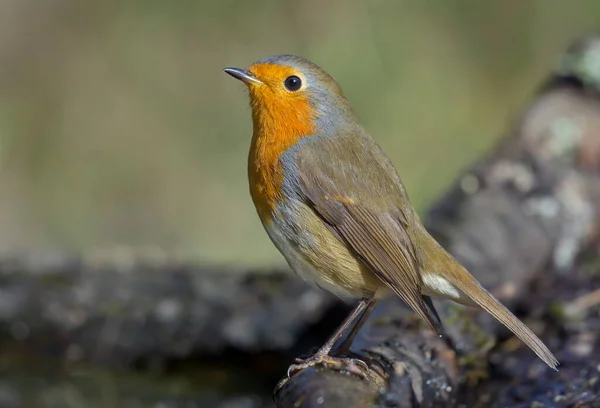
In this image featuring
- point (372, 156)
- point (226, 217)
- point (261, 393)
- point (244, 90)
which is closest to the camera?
point (372, 156)

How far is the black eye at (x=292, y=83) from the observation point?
4113 mm

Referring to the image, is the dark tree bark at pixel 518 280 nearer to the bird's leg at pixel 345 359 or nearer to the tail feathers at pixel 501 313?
the bird's leg at pixel 345 359

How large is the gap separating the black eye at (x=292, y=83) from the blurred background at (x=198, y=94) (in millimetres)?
4535

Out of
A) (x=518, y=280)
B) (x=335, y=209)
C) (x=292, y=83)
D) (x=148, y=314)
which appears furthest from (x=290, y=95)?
(x=518, y=280)

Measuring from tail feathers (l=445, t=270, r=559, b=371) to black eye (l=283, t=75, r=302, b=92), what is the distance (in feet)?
3.41

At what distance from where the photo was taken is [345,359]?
3.43m

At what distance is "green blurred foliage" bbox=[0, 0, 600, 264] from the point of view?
8.98 meters

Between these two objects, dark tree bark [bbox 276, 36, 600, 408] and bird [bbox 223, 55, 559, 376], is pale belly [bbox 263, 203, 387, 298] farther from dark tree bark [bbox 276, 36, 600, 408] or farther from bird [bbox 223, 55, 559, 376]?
dark tree bark [bbox 276, 36, 600, 408]

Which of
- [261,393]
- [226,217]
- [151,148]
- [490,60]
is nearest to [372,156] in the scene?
[261,393]

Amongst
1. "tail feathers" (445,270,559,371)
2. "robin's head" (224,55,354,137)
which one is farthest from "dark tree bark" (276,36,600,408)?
"robin's head" (224,55,354,137)

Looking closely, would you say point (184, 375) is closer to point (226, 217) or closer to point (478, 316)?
point (478, 316)

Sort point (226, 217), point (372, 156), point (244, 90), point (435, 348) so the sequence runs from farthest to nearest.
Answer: point (226, 217)
point (244, 90)
point (372, 156)
point (435, 348)

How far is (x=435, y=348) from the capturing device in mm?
3836

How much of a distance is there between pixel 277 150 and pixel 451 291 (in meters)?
0.93
